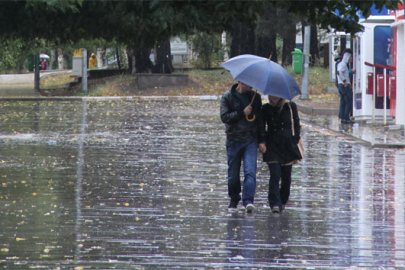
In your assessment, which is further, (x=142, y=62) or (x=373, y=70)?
(x=142, y=62)

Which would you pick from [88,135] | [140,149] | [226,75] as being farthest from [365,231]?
[226,75]

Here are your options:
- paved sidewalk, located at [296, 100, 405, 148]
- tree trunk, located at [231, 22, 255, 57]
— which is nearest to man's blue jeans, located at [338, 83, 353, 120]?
paved sidewalk, located at [296, 100, 405, 148]

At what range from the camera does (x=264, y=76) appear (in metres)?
8.73

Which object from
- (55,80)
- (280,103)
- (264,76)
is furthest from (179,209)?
(55,80)

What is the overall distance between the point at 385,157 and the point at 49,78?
4132cm

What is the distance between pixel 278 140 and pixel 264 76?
0.73 metres

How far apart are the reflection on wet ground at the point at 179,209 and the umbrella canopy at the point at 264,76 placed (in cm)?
138

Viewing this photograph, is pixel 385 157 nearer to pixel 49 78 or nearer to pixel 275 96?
pixel 275 96

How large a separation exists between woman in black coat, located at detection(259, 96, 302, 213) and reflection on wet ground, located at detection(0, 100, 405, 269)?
1.18 feet

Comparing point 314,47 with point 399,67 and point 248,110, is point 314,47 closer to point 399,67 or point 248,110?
point 399,67

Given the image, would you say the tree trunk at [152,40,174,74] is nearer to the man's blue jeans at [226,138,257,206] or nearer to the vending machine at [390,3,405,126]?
the vending machine at [390,3,405,126]

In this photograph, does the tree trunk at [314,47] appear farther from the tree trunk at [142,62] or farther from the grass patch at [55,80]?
the grass patch at [55,80]

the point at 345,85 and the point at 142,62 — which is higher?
the point at 142,62

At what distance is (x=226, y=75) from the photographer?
129 feet
